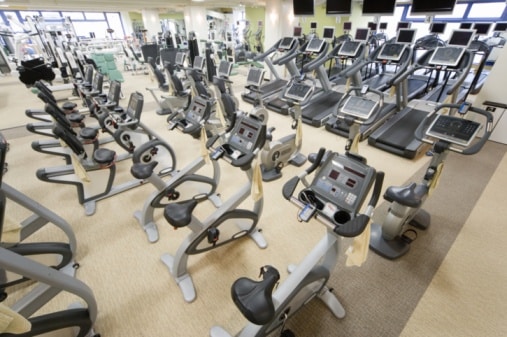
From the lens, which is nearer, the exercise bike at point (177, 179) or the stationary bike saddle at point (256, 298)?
the stationary bike saddle at point (256, 298)

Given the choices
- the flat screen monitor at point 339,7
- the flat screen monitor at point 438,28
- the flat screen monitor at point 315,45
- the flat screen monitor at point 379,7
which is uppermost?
the flat screen monitor at point 339,7

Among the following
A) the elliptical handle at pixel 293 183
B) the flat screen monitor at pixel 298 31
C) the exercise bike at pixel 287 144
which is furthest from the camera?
the flat screen monitor at pixel 298 31

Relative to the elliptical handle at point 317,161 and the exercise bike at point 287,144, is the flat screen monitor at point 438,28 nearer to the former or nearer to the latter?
the exercise bike at point 287,144

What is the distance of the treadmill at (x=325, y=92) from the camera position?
4.88 metres

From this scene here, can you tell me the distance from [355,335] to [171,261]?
5.14 ft

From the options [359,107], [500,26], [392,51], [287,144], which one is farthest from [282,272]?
[500,26]

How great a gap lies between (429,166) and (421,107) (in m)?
3.43

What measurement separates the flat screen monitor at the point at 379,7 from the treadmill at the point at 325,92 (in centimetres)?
60

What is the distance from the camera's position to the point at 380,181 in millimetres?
1353

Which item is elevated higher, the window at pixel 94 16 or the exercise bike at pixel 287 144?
the window at pixel 94 16

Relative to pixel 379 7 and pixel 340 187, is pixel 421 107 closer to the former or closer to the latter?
pixel 379 7

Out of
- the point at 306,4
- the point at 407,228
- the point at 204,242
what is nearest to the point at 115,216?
the point at 204,242

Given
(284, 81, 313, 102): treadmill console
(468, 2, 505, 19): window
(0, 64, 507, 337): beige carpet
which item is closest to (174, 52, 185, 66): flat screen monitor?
(284, 81, 313, 102): treadmill console

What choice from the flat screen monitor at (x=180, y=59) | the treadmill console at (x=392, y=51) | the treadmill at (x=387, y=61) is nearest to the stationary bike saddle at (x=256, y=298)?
the treadmill at (x=387, y=61)
